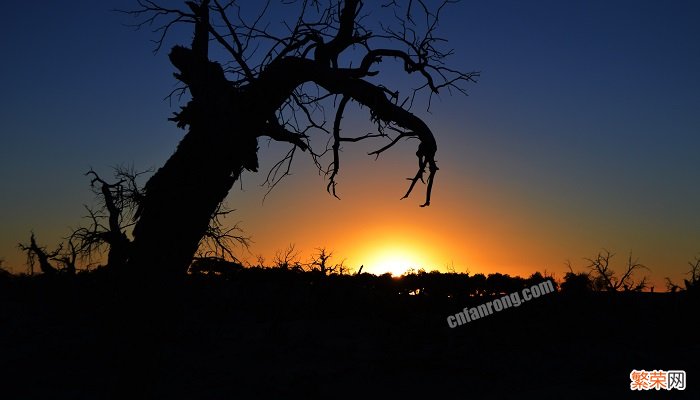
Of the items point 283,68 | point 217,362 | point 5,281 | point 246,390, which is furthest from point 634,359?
point 5,281

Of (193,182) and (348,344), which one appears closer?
(193,182)

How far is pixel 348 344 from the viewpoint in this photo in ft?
44.5

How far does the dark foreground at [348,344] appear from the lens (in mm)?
10336

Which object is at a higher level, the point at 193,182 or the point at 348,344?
the point at 193,182

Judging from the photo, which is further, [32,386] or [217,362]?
[217,362]

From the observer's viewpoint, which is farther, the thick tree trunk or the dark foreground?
the dark foreground

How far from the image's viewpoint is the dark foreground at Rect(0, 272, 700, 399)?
33.9 feet

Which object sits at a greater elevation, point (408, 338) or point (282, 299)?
point (282, 299)

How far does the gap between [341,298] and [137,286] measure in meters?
14.4

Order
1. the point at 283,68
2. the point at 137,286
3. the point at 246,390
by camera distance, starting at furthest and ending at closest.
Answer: the point at 246,390 → the point at 283,68 → the point at 137,286

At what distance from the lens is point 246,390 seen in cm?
1022

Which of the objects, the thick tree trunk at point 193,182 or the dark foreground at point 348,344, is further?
the dark foreground at point 348,344

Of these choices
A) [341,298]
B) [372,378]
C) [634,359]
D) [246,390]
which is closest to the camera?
[246,390]

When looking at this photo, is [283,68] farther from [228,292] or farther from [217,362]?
[228,292]
